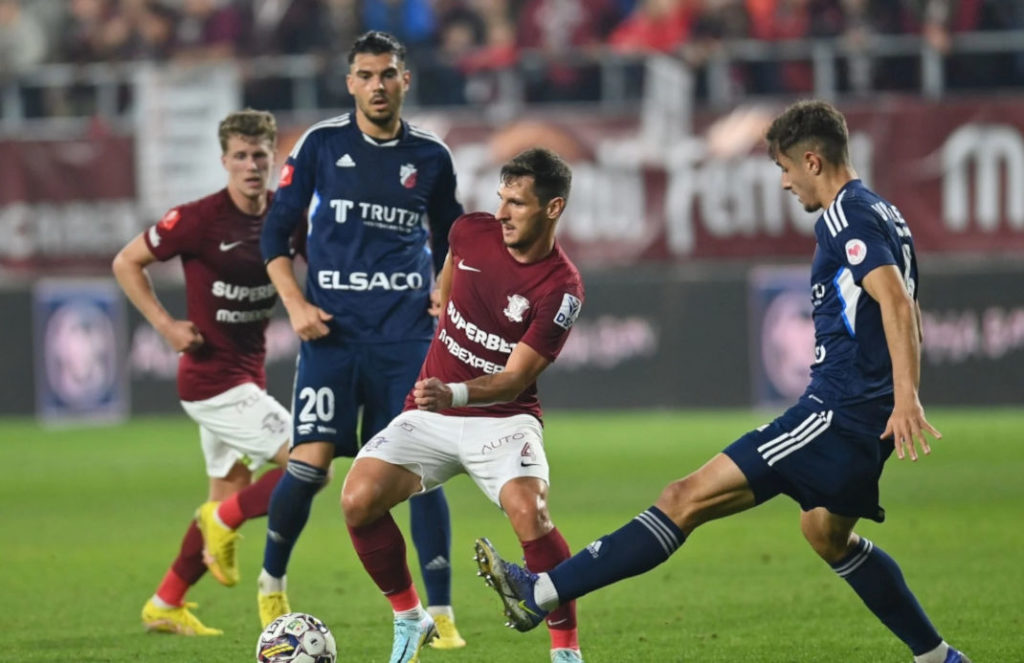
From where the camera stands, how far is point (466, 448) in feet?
20.5

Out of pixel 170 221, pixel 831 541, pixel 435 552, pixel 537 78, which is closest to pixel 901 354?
pixel 831 541

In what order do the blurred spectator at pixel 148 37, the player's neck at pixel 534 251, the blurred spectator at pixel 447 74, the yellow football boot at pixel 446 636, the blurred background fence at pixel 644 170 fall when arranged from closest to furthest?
the player's neck at pixel 534 251 < the yellow football boot at pixel 446 636 < the blurred background fence at pixel 644 170 < the blurred spectator at pixel 447 74 < the blurred spectator at pixel 148 37

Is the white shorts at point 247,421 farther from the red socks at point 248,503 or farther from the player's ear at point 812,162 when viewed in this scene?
the player's ear at point 812,162

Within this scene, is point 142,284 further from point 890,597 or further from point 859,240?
point 890,597

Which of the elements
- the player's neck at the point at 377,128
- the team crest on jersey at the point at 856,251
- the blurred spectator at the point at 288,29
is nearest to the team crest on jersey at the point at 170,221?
the player's neck at the point at 377,128

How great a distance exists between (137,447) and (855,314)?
1157 cm

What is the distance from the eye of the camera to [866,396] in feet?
19.1

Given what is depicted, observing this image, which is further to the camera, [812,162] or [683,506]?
[812,162]

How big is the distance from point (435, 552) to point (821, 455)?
2129 mm

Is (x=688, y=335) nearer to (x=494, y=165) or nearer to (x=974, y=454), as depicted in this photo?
(x=494, y=165)

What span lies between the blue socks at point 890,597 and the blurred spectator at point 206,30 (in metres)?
15.3

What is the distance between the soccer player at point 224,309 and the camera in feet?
25.6

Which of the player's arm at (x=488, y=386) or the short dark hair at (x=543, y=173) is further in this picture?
the short dark hair at (x=543, y=173)

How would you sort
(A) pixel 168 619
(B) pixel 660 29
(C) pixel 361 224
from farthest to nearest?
1. (B) pixel 660 29
2. (A) pixel 168 619
3. (C) pixel 361 224
